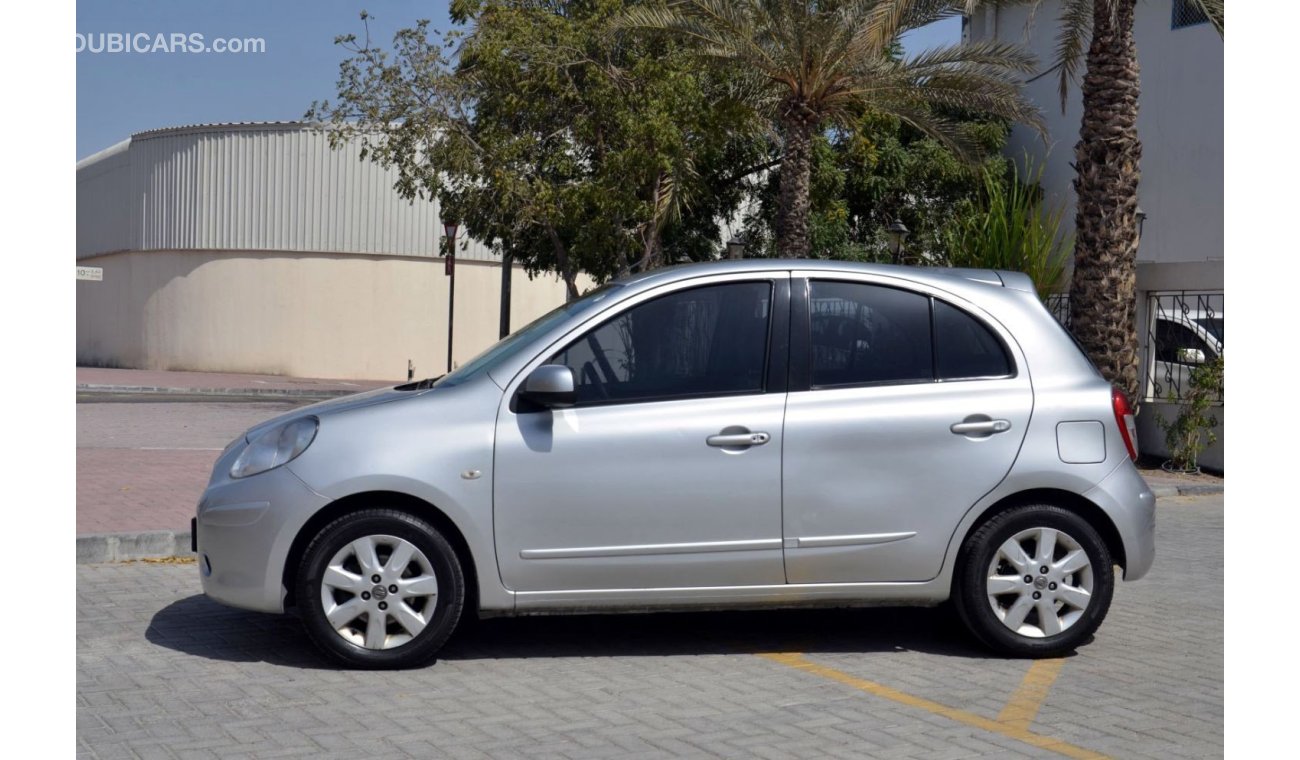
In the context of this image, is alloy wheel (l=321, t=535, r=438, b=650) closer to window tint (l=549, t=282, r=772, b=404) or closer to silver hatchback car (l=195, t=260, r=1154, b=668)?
silver hatchback car (l=195, t=260, r=1154, b=668)

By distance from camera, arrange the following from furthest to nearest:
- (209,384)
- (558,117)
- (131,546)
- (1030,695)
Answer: (209,384) → (558,117) → (131,546) → (1030,695)

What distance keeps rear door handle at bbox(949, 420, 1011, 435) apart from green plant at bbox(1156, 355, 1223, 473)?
381 inches

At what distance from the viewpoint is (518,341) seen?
20.4 ft

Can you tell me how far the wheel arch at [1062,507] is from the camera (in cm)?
613

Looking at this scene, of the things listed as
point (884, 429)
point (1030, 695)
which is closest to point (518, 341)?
point (884, 429)

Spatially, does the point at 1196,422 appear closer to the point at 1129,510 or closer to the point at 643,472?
the point at 1129,510

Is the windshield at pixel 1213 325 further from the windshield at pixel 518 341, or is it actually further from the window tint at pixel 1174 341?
the windshield at pixel 518 341

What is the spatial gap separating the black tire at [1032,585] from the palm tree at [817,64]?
13.0m

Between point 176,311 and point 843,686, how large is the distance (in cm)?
3840

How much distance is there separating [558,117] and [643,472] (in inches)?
727

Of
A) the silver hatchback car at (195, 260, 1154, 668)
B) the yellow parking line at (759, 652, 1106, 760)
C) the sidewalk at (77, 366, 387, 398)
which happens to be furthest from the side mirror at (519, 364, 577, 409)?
the sidewalk at (77, 366, 387, 398)

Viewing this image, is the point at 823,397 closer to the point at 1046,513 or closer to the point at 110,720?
the point at 1046,513

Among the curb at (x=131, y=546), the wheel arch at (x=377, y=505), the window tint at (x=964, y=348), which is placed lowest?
the curb at (x=131, y=546)

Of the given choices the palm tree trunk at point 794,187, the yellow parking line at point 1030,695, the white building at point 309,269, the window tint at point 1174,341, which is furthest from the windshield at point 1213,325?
the white building at point 309,269
